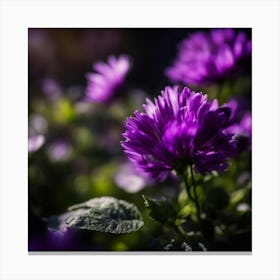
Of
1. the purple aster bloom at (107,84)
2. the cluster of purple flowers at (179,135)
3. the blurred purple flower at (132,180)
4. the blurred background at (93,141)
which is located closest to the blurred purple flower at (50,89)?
the blurred background at (93,141)

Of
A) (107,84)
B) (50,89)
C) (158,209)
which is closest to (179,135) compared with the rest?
(158,209)

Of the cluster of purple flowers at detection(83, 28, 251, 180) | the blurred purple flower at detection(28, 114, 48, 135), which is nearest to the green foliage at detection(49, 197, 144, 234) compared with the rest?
the cluster of purple flowers at detection(83, 28, 251, 180)

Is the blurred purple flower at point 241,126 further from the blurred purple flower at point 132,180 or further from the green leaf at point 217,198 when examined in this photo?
the blurred purple flower at point 132,180

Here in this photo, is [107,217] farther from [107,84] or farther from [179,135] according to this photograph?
[107,84]
